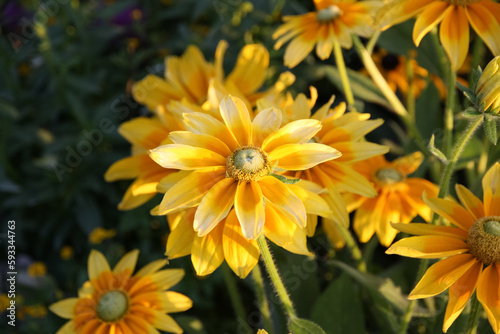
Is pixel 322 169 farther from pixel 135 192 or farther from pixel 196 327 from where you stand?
pixel 196 327

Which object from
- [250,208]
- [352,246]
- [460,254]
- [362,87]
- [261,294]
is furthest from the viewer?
[362,87]

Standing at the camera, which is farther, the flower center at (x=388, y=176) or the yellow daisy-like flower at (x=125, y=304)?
the flower center at (x=388, y=176)

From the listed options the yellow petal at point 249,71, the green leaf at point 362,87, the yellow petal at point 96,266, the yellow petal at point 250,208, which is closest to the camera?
the yellow petal at point 250,208

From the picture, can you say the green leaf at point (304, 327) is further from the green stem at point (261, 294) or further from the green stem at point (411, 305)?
the green stem at point (411, 305)

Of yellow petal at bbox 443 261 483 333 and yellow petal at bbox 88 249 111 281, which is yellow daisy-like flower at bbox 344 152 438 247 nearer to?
yellow petal at bbox 443 261 483 333

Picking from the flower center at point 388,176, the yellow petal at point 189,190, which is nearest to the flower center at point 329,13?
the flower center at point 388,176

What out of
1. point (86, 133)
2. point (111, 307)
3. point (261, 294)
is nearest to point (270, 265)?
point (261, 294)

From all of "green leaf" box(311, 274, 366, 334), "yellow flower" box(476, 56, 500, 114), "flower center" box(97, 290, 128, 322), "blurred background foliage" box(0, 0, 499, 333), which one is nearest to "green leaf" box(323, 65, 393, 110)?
"blurred background foliage" box(0, 0, 499, 333)

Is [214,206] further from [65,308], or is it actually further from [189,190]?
[65,308]
